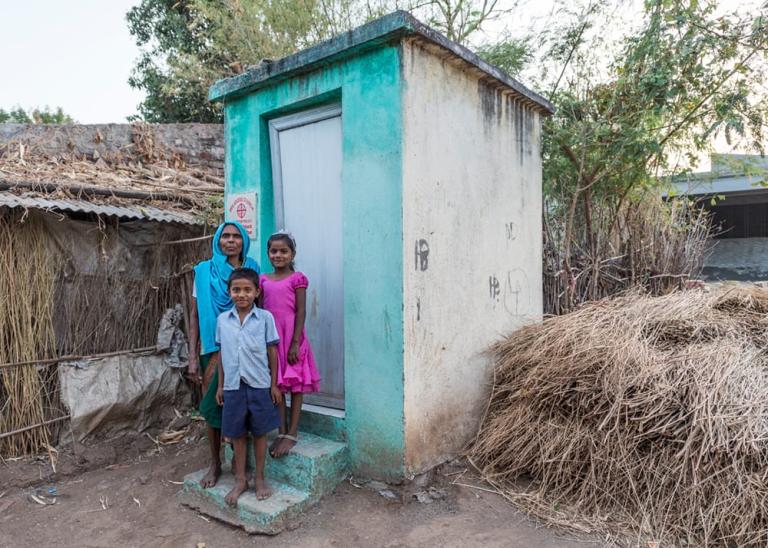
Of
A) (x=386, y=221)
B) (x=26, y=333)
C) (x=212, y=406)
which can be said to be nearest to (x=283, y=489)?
(x=212, y=406)

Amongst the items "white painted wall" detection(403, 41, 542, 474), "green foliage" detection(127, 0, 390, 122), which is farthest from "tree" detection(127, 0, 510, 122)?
"white painted wall" detection(403, 41, 542, 474)

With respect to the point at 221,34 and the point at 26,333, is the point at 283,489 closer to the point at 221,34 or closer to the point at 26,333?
the point at 26,333

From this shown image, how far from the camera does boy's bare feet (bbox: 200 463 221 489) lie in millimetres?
3338

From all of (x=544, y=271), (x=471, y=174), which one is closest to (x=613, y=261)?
(x=544, y=271)

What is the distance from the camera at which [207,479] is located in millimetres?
3375

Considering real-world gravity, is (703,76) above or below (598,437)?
above

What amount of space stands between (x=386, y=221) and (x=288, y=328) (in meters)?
0.93

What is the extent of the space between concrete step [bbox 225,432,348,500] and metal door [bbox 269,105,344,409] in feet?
1.25

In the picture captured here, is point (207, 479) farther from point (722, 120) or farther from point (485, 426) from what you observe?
point (722, 120)

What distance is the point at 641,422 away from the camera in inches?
121

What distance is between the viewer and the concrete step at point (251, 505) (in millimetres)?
2975

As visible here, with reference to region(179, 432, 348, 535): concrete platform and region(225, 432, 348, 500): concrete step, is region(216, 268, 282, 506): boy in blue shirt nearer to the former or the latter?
region(179, 432, 348, 535): concrete platform

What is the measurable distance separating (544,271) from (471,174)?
6.02 ft

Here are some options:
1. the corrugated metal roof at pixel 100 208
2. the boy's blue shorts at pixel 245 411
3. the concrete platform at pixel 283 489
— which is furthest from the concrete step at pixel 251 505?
the corrugated metal roof at pixel 100 208
